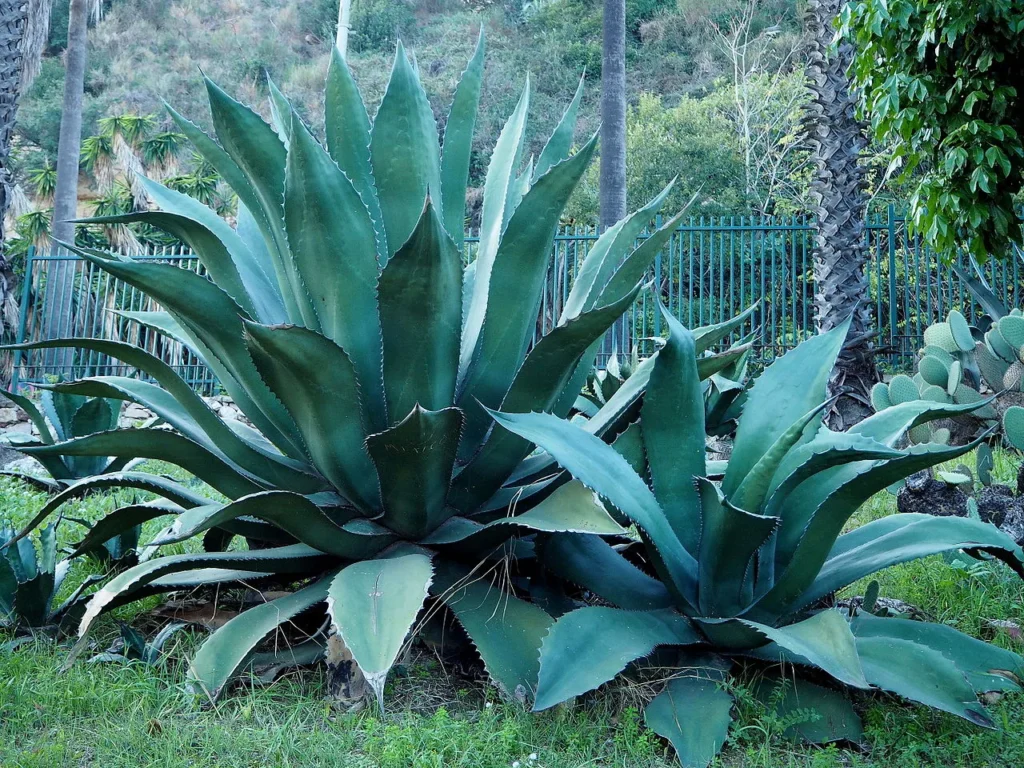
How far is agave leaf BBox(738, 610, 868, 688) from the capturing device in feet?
6.47

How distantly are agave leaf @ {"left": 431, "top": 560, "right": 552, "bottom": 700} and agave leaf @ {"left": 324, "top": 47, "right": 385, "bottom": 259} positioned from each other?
1.15m

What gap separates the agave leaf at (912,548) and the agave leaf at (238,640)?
1.29 metres

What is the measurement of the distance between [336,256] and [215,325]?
1.20 feet

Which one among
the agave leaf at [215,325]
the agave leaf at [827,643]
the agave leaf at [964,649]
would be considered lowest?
the agave leaf at [964,649]

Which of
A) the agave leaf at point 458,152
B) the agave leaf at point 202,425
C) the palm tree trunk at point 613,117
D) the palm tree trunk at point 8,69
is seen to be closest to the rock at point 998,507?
the agave leaf at point 458,152

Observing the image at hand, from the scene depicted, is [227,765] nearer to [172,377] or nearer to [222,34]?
[172,377]

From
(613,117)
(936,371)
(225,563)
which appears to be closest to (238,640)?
(225,563)

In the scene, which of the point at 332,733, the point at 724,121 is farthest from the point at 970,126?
the point at 724,121

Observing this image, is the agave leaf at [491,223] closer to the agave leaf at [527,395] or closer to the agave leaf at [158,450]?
the agave leaf at [527,395]

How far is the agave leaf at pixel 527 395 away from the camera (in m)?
2.38

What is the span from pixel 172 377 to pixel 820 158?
7785 millimetres

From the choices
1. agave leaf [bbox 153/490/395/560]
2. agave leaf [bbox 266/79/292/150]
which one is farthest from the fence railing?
agave leaf [bbox 153/490/395/560]

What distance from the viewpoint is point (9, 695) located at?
7.59 ft

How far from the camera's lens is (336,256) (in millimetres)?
2441
